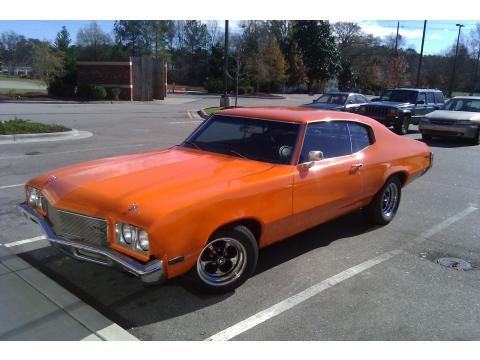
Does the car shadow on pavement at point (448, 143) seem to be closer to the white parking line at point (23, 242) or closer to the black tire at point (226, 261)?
the black tire at point (226, 261)

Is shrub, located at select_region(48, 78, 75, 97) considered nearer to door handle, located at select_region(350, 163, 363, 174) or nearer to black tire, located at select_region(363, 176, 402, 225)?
black tire, located at select_region(363, 176, 402, 225)

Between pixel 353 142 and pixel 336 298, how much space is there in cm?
207

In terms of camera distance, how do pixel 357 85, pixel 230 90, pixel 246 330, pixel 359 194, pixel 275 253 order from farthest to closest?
pixel 357 85
pixel 230 90
pixel 359 194
pixel 275 253
pixel 246 330

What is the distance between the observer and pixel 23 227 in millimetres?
5242

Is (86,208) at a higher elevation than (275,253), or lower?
higher

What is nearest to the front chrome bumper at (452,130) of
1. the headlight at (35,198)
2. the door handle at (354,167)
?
the door handle at (354,167)

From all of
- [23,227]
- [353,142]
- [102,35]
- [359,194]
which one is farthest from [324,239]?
[102,35]

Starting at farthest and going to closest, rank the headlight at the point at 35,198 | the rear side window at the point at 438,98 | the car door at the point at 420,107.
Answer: the rear side window at the point at 438,98
the car door at the point at 420,107
the headlight at the point at 35,198

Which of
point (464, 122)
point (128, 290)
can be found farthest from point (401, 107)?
point (128, 290)

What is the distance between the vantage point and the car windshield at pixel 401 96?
17188 mm

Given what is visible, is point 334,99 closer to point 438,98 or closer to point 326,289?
point 438,98

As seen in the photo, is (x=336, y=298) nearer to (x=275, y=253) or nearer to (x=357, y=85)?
(x=275, y=253)

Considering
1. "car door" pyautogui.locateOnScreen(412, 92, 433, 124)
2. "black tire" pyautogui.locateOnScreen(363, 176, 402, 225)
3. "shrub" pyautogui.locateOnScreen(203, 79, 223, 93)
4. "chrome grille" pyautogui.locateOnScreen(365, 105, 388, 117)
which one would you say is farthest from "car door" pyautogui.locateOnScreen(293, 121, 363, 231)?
"shrub" pyautogui.locateOnScreen(203, 79, 223, 93)

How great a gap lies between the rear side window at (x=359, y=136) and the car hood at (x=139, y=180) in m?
1.47
